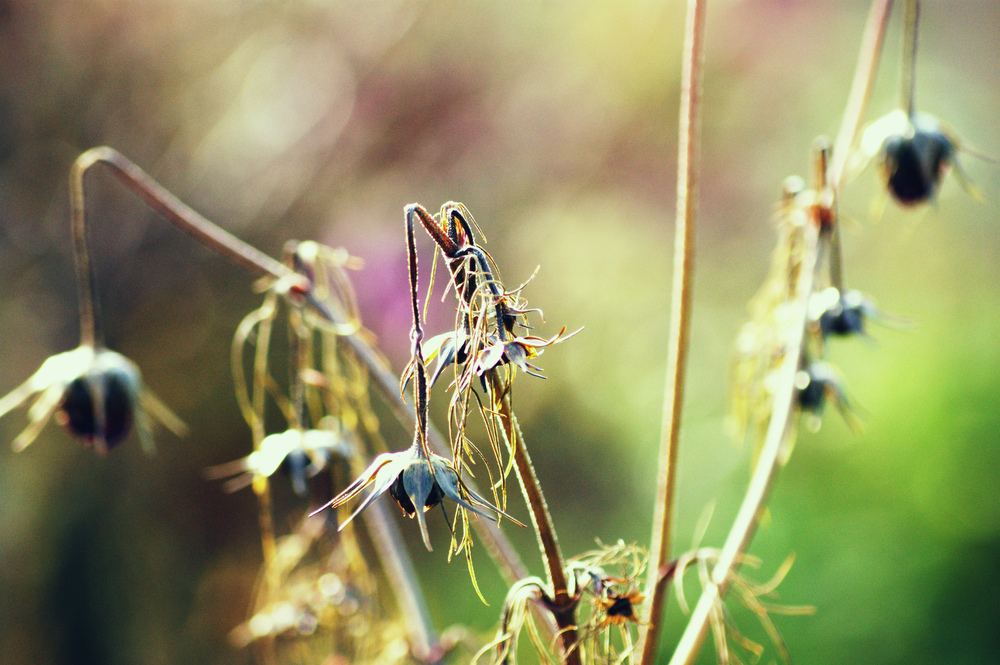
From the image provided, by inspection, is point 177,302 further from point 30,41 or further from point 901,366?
point 901,366

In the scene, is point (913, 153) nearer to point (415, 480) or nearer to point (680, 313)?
point (680, 313)

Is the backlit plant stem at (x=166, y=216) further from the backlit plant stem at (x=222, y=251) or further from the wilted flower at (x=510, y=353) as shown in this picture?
the wilted flower at (x=510, y=353)

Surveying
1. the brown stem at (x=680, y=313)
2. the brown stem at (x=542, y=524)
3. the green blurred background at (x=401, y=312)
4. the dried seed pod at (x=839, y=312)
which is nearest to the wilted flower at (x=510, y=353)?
the brown stem at (x=542, y=524)

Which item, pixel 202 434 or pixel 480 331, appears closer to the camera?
pixel 480 331

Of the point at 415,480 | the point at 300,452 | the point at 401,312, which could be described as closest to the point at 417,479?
the point at 415,480

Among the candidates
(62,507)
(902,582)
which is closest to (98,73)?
(62,507)

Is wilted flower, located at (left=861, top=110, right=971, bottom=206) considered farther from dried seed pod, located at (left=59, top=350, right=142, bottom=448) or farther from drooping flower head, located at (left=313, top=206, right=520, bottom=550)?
dried seed pod, located at (left=59, top=350, right=142, bottom=448)

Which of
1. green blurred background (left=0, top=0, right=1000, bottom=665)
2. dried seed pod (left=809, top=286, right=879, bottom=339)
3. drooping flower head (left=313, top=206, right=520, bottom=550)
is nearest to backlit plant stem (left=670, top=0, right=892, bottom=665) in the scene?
dried seed pod (left=809, top=286, right=879, bottom=339)
